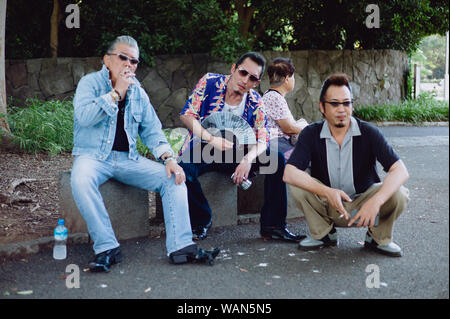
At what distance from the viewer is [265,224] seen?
13.5 feet

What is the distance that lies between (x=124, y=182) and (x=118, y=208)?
0.24 meters

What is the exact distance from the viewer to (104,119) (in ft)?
12.0

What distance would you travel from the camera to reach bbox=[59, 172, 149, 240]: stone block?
3771mm

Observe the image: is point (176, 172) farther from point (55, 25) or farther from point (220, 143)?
point (55, 25)

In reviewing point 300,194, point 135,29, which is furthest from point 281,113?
point 135,29

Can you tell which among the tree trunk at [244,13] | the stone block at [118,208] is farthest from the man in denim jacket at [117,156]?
the tree trunk at [244,13]

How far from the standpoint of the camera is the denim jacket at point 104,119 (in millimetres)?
3490

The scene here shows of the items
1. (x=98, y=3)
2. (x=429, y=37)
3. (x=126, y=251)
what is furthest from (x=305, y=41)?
(x=126, y=251)

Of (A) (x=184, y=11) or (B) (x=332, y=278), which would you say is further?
(A) (x=184, y=11)

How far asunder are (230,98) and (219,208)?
100 centimetres

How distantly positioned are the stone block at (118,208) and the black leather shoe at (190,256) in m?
0.69

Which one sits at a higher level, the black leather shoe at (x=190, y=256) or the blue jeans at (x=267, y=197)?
the blue jeans at (x=267, y=197)

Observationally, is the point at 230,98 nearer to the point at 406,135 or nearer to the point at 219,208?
the point at 219,208

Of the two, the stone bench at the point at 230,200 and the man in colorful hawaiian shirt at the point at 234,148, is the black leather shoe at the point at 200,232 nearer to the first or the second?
the man in colorful hawaiian shirt at the point at 234,148
